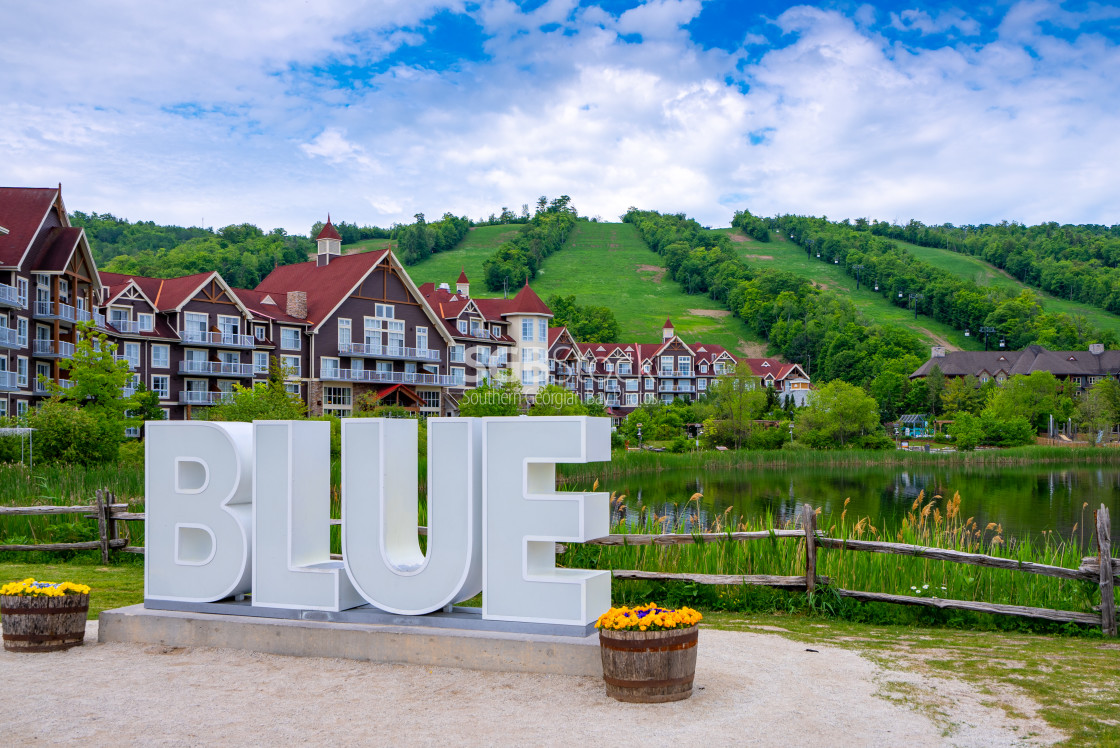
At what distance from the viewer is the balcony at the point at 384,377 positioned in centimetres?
6109

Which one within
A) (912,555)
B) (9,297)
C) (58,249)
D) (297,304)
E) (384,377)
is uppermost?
(58,249)

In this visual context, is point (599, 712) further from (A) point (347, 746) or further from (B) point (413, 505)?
(B) point (413, 505)

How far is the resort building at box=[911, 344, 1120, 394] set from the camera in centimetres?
10369

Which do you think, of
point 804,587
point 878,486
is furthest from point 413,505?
point 878,486

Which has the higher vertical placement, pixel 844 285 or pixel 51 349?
pixel 844 285

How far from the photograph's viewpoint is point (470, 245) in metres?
170

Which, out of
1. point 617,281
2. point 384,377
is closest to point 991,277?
point 617,281

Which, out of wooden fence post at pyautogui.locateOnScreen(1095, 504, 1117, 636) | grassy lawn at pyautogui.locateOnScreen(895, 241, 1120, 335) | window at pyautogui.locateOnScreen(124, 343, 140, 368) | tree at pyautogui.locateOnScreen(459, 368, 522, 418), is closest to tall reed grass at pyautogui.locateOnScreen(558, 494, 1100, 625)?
wooden fence post at pyautogui.locateOnScreen(1095, 504, 1117, 636)

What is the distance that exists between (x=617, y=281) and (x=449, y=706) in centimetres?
14959

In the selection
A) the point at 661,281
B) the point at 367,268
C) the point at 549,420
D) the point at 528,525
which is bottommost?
the point at 528,525

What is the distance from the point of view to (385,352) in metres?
62.3

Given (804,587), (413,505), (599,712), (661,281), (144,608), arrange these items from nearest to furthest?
(599,712) → (413,505) → (144,608) → (804,587) → (661,281)

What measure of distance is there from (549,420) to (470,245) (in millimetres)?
164586

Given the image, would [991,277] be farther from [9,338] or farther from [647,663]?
[647,663]
